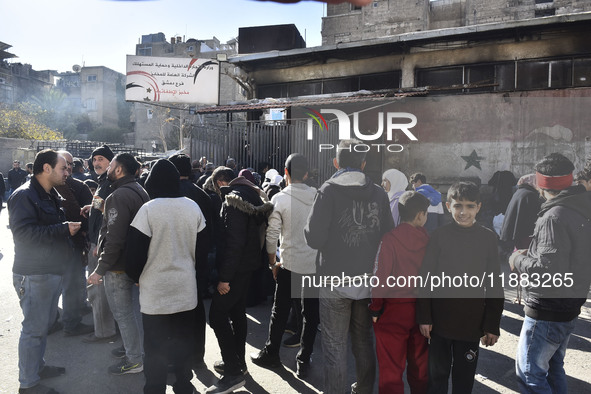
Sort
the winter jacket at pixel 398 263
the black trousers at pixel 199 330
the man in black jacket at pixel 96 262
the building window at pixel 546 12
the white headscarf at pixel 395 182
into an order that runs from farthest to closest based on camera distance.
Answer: the building window at pixel 546 12, the white headscarf at pixel 395 182, the man in black jacket at pixel 96 262, the black trousers at pixel 199 330, the winter jacket at pixel 398 263

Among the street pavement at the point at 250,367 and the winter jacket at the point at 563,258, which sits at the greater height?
the winter jacket at the point at 563,258

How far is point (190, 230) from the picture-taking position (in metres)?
3.15

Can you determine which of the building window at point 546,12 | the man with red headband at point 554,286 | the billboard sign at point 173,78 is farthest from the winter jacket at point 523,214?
the building window at point 546,12

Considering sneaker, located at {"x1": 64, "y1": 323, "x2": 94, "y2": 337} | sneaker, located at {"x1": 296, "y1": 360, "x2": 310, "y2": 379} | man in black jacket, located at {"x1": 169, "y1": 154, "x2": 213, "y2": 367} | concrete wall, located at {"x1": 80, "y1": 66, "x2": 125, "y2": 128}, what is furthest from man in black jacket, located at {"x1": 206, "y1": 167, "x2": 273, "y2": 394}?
concrete wall, located at {"x1": 80, "y1": 66, "x2": 125, "y2": 128}

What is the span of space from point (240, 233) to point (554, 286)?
238 cm

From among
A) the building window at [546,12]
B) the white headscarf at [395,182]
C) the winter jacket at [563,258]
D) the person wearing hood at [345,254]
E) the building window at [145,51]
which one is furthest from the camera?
the building window at [145,51]

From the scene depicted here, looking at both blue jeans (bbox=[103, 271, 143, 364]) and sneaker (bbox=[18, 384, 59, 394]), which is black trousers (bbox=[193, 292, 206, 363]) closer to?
blue jeans (bbox=[103, 271, 143, 364])

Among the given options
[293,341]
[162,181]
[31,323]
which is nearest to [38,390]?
[31,323]

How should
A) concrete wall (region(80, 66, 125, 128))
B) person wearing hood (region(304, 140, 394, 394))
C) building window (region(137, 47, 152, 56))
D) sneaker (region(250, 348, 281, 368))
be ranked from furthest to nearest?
concrete wall (region(80, 66, 125, 128)) < building window (region(137, 47, 152, 56)) < sneaker (region(250, 348, 281, 368)) < person wearing hood (region(304, 140, 394, 394))

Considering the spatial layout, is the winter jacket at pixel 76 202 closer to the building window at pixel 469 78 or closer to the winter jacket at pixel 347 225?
the winter jacket at pixel 347 225

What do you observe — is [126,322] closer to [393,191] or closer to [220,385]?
[220,385]

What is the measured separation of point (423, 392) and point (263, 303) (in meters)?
3.19

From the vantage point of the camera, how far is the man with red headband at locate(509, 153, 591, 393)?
2.56 metres

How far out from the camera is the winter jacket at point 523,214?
4.56 metres
